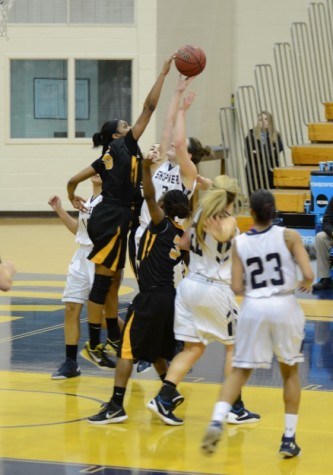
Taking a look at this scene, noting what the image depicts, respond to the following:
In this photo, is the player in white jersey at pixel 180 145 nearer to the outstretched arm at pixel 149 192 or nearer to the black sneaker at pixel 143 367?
the outstretched arm at pixel 149 192

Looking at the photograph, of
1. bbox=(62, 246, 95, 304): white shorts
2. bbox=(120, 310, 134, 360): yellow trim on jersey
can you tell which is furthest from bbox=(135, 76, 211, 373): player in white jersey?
bbox=(120, 310, 134, 360): yellow trim on jersey

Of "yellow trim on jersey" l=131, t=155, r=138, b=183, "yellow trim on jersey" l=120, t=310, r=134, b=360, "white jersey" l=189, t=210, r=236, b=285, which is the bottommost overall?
"yellow trim on jersey" l=120, t=310, r=134, b=360

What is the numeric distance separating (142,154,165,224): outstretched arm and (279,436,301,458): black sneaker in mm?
1771

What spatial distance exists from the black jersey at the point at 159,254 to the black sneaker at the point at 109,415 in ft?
2.69

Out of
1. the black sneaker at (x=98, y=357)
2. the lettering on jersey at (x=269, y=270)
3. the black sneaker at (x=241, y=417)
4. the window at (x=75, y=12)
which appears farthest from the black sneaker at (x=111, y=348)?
the window at (x=75, y=12)

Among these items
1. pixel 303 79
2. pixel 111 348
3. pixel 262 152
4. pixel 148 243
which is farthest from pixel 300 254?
pixel 303 79

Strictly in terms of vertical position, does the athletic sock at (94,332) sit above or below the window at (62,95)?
below

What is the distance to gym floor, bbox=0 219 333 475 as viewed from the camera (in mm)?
6719

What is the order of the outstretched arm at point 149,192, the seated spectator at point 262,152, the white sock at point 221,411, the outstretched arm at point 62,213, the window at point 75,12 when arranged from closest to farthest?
1. the white sock at point 221,411
2. the outstretched arm at point 149,192
3. the outstretched arm at point 62,213
4. the seated spectator at point 262,152
5. the window at point 75,12

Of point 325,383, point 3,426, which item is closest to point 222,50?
point 325,383

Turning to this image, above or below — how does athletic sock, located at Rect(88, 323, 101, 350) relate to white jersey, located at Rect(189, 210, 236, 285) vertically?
below

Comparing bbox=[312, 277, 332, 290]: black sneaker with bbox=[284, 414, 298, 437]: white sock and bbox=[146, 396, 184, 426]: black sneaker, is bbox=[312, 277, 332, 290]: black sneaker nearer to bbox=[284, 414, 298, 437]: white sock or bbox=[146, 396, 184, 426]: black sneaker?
bbox=[146, 396, 184, 426]: black sneaker

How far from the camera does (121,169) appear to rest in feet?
29.3

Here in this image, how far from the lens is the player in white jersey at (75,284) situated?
9195 millimetres
